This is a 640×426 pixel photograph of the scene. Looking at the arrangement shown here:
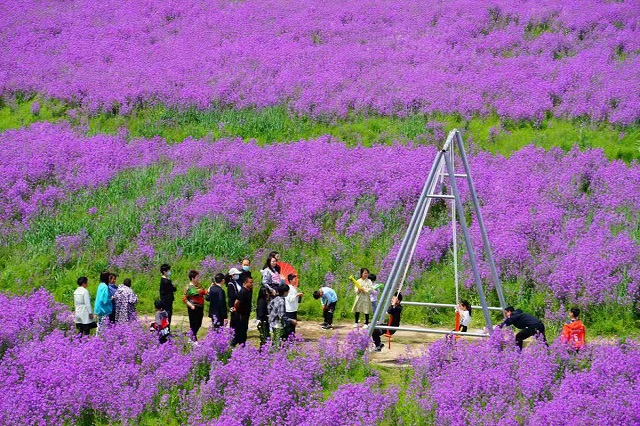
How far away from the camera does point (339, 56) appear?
27.6 metres

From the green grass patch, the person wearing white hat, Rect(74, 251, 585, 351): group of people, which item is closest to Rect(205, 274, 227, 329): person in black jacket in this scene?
Rect(74, 251, 585, 351): group of people

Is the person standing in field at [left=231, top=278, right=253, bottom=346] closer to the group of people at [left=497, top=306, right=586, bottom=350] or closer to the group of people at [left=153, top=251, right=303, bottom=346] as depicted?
the group of people at [left=153, top=251, right=303, bottom=346]

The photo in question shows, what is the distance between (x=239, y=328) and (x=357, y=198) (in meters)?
5.99

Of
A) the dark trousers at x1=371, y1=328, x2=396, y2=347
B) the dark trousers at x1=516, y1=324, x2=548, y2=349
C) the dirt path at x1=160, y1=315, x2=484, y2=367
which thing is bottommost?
the dirt path at x1=160, y1=315, x2=484, y2=367

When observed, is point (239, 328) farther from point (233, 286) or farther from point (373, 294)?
point (373, 294)

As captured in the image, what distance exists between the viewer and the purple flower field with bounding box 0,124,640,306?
16766 millimetres

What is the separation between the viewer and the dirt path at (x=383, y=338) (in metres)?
14.4

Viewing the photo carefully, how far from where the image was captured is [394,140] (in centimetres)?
2241

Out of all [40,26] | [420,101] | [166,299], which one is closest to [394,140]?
[420,101]

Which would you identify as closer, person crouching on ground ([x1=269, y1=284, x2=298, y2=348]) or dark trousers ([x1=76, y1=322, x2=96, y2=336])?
person crouching on ground ([x1=269, y1=284, x2=298, y2=348])

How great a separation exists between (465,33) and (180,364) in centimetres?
1860

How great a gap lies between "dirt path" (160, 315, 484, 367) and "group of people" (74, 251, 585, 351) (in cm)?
26

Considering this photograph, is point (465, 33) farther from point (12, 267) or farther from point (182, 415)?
point (182, 415)

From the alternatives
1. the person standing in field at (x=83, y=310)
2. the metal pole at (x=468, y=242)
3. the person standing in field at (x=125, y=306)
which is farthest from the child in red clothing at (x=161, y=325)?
the metal pole at (x=468, y=242)
